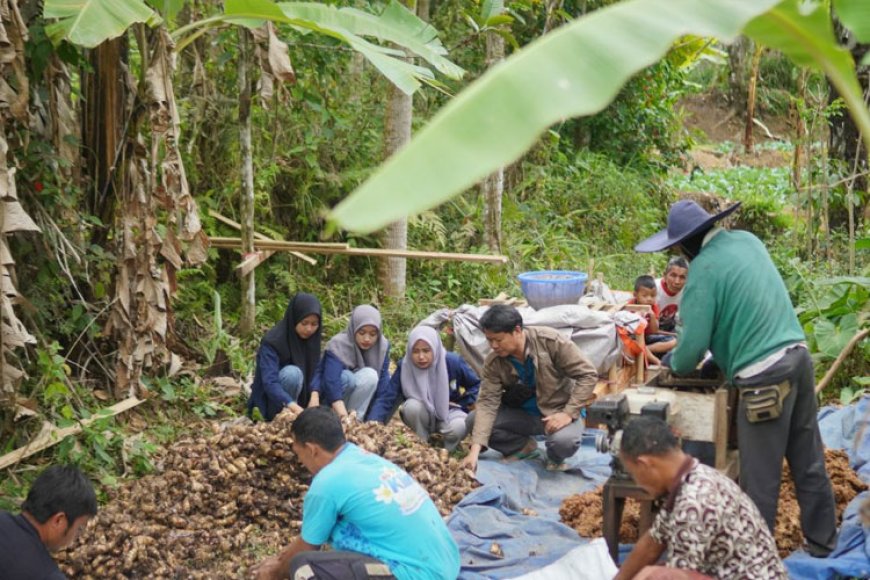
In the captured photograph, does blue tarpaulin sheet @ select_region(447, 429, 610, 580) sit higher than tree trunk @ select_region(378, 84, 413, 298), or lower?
lower

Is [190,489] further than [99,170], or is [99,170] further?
[99,170]

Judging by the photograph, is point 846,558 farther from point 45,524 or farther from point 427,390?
point 45,524

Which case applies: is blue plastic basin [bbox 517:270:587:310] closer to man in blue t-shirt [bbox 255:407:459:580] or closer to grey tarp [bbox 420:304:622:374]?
grey tarp [bbox 420:304:622:374]

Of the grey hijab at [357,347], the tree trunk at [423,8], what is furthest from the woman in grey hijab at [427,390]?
the tree trunk at [423,8]

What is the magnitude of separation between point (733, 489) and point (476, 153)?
8.17 feet

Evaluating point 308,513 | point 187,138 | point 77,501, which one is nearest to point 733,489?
point 308,513

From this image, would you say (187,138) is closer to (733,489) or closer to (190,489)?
(190,489)

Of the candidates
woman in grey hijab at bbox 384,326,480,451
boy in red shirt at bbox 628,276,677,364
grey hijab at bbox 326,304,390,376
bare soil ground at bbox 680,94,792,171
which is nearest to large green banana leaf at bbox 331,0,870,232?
woman in grey hijab at bbox 384,326,480,451

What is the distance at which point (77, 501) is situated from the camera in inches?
158

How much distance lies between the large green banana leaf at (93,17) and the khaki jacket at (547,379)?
2788mm

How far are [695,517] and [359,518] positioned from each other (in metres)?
1.31

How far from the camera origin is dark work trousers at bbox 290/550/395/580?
4203mm

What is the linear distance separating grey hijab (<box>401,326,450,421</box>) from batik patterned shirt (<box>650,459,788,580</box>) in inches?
126

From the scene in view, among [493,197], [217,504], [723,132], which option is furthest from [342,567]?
[723,132]
